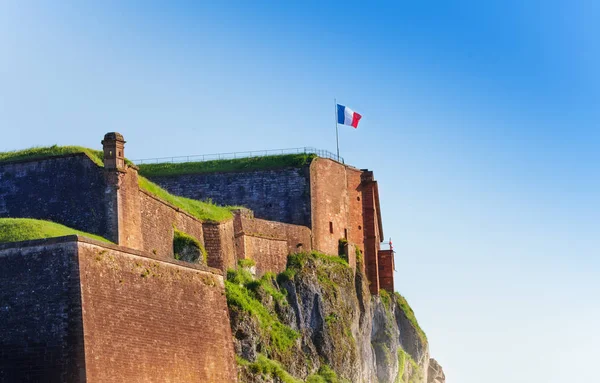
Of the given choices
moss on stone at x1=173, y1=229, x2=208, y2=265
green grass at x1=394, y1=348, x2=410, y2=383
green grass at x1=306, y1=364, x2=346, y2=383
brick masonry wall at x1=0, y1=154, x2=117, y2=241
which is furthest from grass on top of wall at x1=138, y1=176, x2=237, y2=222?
green grass at x1=394, y1=348, x2=410, y2=383

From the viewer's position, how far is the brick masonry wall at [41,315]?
99.1 ft

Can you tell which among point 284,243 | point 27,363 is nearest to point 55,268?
point 27,363

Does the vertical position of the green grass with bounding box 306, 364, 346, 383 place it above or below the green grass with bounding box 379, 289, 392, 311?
below

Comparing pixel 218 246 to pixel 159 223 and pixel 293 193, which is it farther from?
pixel 293 193

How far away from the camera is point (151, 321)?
112 feet

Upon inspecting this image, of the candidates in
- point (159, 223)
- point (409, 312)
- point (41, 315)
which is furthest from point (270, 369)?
point (409, 312)

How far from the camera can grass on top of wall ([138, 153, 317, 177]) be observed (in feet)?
186

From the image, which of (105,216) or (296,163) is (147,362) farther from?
(296,163)

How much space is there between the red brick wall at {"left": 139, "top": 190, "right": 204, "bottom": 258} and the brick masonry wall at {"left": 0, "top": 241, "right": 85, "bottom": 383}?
790cm

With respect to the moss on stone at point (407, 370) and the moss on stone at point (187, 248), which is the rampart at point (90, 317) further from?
the moss on stone at point (407, 370)

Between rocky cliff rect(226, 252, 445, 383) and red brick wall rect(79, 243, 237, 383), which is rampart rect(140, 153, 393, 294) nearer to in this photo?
rocky cliff rect(226, 252, 445, 383)

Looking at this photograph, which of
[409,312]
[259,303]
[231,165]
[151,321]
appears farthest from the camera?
[409,312]

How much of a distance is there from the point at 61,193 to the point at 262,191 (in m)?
18.1

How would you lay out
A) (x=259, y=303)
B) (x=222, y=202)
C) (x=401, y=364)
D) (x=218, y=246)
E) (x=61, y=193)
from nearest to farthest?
(x=61, y=193)
(x=218, y=246)
(x=259, y=303)
(x=222, y=202)
(x=401, y=364)
